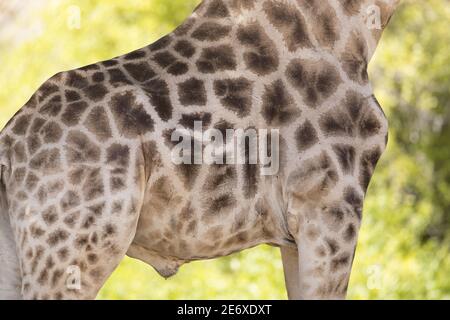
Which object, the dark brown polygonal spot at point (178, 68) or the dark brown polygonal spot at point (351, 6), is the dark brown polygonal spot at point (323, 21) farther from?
the dark brown polygonal spot at point (178, 68)

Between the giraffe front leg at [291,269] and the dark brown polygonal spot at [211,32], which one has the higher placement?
the dark brown polygonal spot at [211,32]

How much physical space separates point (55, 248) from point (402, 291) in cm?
482

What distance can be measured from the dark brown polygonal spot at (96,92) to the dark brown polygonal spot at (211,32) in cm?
30

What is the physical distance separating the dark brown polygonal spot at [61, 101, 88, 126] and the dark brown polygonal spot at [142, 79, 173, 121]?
0.48ft

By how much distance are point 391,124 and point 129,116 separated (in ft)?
29.2

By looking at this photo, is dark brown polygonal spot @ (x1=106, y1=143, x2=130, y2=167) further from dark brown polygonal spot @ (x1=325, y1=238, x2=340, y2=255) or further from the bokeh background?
the bokeh background

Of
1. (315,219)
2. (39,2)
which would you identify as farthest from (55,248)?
(39,2)

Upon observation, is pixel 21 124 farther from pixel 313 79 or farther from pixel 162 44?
pixel 313 79

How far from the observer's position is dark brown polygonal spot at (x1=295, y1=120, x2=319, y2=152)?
7.70 feet

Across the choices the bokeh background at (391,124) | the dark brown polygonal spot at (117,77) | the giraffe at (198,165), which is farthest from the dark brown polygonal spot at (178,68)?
the bokeh background at (391,124)

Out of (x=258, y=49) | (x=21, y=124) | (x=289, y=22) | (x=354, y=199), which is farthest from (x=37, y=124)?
(x=354, y=199)

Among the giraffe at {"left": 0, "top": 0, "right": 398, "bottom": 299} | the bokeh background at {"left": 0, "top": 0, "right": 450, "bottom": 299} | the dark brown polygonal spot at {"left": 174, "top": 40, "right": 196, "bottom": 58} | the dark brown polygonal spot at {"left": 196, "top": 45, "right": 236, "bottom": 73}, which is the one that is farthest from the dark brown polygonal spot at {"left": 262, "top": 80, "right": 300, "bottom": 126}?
the bokeh background at {"left": 0, "top": 0, "right": 450, "bottom": 299}

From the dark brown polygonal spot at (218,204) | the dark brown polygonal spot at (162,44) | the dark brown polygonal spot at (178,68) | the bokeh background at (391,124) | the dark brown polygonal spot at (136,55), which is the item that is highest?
the dark brown polygonal spot at (162,44)

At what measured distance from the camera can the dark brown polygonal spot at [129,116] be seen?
2.26 m
